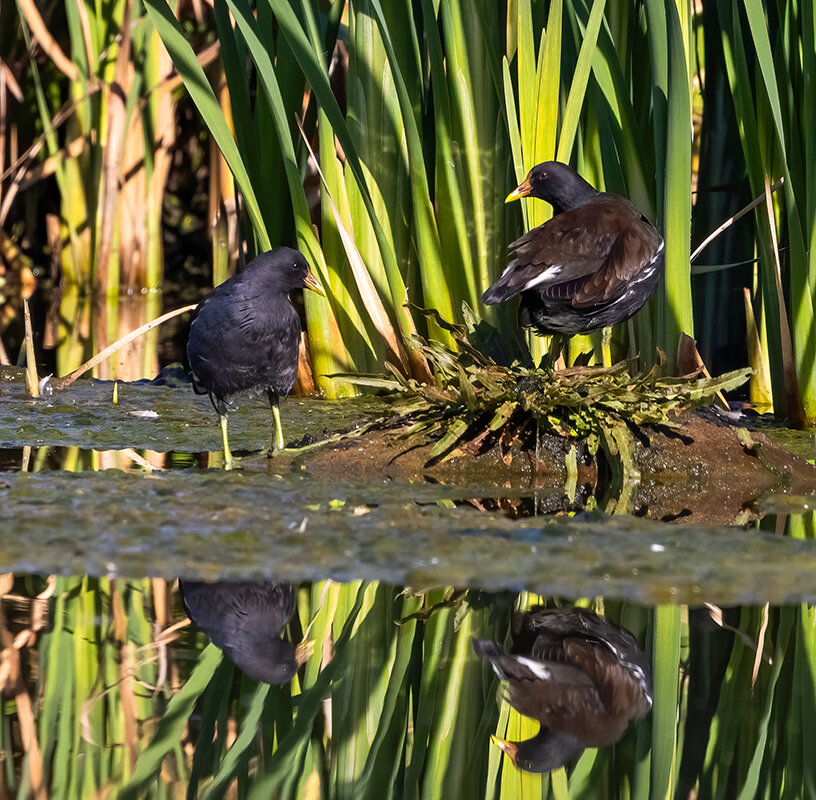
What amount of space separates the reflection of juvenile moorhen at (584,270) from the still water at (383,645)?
0.84 meters

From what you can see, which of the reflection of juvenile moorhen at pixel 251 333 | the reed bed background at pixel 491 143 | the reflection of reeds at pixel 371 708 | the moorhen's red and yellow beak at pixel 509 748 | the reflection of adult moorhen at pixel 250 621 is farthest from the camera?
the reed bed background at pixel 491 143

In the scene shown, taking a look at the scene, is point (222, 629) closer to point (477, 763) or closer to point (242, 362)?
point (477, 763)

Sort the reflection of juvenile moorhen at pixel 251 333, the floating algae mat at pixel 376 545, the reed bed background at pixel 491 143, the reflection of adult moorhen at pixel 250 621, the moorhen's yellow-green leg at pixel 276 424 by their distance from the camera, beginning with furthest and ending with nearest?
the reed bed background at pixel 491 143 < the moorhen's yellow-green leg at pixel 276 424 < the reflection of juvenile moorhen at pixel 251 333 < the floating algae mat at pixel 376 545 < the reflection of adult moorhen at pixel 250 621

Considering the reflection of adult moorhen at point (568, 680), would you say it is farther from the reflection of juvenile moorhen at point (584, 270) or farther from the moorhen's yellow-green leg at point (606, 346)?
the moorhen's yellow-green leg at point (606, 346)

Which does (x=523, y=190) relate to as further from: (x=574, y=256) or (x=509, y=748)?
(x=509, y=748)

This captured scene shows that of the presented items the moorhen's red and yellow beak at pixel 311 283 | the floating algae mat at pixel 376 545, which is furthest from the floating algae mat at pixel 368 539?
the moorhen's red and yellow beak at pixel 311 283

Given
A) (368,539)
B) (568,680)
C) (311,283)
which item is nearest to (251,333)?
(311,283)

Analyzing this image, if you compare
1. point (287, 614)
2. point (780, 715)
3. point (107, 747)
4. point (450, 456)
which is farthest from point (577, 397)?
point (107, 747)

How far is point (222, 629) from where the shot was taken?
253cm

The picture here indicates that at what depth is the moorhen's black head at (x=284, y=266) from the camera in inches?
166

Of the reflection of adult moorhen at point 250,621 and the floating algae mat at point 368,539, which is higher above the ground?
the floating algae mat at point 368,539

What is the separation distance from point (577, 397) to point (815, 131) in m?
1.29

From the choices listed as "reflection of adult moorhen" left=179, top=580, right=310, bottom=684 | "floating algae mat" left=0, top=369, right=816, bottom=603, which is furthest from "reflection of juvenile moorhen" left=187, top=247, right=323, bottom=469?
"reflection of adult moorhen" left=179, top=580, right=310, bottom=684

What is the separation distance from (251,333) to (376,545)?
51.2 inches
